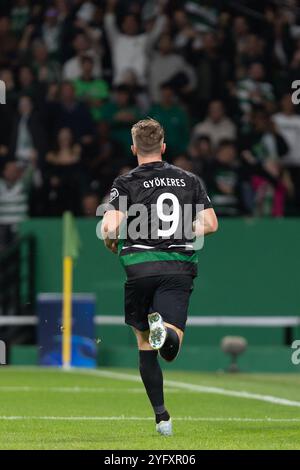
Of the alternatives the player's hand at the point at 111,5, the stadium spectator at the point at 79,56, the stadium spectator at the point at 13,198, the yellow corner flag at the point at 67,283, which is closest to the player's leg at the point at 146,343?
the yellow corner flag at the point at 67,283

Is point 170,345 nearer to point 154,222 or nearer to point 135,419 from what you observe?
point 154,222

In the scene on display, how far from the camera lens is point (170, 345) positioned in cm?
895

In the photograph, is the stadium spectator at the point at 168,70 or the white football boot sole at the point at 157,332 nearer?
the white football boot sole at the point at 157,332

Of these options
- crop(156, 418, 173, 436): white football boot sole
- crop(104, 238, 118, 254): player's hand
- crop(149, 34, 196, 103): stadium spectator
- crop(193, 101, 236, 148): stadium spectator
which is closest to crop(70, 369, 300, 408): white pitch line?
crop(156, 418, 173, 436): white football boot sole

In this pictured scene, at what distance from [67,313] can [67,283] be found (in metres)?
0.45

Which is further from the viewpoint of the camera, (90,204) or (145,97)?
(145,97)

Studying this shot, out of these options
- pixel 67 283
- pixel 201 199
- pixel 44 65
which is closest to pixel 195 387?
pixel 67 283

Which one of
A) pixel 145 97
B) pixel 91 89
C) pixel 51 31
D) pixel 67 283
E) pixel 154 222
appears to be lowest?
pixel 67 283

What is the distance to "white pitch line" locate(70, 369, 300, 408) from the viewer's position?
42.4 feet

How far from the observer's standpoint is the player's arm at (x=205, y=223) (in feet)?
30.3

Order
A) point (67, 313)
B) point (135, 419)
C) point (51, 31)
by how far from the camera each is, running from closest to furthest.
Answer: point (135, 419) < point (67, 313) < point (51, 31)

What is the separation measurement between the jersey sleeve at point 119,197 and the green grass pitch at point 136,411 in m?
1.47

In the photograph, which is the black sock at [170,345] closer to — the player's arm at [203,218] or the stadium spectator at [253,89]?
the player's arm at [203,218]

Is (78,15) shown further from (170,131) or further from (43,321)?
(43,321)
